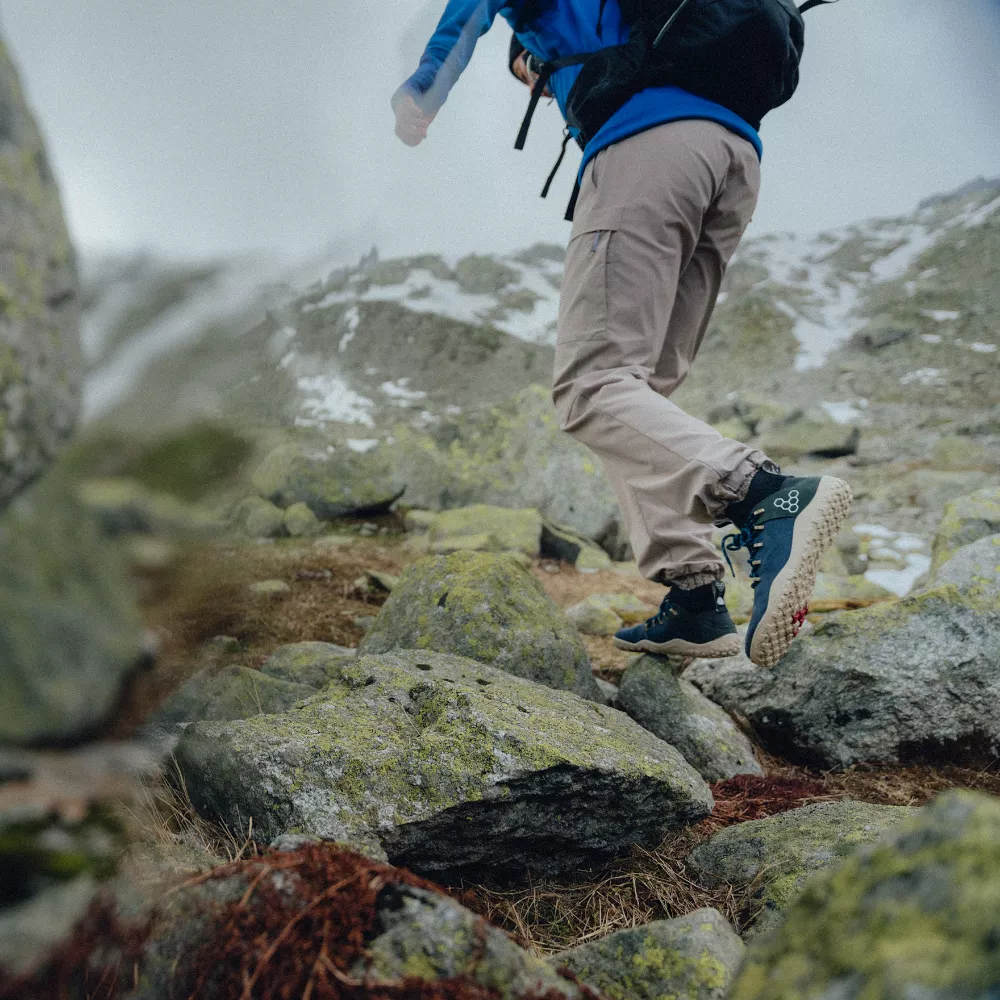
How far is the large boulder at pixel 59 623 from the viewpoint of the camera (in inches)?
35.5

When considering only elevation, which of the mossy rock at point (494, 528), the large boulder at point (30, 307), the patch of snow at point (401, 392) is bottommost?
the patch of snow at point (401, 392)

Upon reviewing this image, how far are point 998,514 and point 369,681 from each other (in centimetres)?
580

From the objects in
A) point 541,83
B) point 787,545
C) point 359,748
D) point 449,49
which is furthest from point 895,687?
point 449,49

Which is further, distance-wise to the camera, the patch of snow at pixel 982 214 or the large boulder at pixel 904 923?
the patch of snow at pixel 982 214

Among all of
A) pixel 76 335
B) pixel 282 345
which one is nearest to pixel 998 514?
pixel 282 345

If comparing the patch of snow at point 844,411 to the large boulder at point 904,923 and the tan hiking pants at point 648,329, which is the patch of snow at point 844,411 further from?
the large boulder at point 904,923

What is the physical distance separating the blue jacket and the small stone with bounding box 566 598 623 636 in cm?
328

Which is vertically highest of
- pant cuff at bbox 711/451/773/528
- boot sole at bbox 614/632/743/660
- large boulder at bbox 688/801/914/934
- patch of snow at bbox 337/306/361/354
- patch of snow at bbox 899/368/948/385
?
patch of snow at bbox 337/306/361/354

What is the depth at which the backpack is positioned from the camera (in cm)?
286

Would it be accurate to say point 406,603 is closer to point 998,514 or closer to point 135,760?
point 135,760

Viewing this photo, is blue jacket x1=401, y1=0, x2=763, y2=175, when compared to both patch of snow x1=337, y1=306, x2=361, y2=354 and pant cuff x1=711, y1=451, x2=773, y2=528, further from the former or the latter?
pant cuff x1=711, y1=451, x2=773, y2=528

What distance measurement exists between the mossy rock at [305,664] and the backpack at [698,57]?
2786 millimetres

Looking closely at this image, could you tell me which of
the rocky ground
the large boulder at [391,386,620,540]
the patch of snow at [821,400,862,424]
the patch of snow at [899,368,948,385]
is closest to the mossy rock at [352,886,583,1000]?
the rocky ground

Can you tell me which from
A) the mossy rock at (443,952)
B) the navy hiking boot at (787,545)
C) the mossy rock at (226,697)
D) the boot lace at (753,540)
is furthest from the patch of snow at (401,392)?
the mossy rock at (443,952)
